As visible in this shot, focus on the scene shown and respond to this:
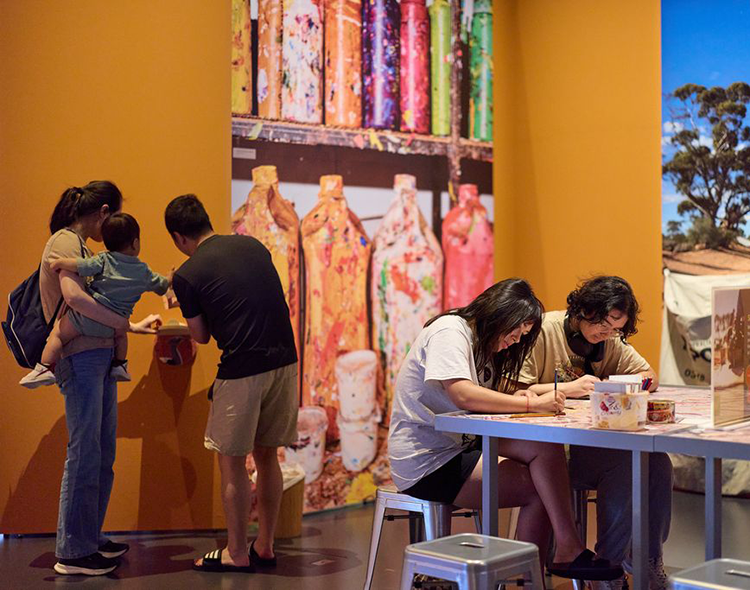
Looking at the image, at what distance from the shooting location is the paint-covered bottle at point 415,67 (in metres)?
5.07

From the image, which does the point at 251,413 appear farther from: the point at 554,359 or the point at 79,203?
the point at 554,359

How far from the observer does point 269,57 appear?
180 inches

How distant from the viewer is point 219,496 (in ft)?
14.3

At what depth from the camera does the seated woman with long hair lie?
271 centimetres

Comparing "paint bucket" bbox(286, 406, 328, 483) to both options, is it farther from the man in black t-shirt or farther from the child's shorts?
the child's shorts

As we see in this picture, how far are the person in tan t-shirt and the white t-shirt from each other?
0.48 metres

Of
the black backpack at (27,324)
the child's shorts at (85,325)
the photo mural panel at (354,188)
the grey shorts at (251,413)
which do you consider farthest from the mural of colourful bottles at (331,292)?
the black backpack at (27,324)

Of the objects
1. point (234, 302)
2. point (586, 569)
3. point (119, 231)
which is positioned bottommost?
point (586, 569)

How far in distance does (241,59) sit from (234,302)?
1458mm

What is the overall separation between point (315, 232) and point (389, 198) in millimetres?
512

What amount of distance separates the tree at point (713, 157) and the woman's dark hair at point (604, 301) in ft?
7.52

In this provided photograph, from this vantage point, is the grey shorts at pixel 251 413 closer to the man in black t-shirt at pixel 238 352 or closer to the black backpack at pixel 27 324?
the man in black t-shirt at pixel 238 352

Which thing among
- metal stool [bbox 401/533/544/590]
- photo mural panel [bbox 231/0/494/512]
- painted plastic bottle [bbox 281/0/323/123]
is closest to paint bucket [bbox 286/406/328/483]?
photo mural panel [bbox 231/0/494/512]

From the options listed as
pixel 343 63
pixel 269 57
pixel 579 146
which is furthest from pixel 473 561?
pixel 579 146
